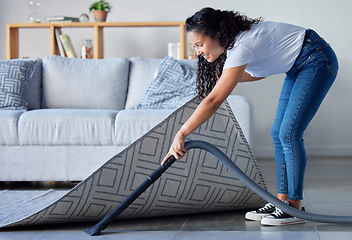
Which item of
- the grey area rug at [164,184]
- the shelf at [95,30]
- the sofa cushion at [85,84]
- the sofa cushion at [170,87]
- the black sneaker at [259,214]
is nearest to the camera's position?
the grey area rug at [164,184]

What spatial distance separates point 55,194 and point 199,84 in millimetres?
1057

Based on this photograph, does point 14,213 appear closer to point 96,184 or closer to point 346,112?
point 96,184

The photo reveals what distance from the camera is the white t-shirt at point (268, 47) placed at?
1762 millimetres

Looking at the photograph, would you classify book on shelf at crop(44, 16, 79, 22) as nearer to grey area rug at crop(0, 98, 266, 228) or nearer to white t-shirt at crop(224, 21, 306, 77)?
grey area rug at crop(0, 98, 266, 228)

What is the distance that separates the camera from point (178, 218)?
6.97 ft

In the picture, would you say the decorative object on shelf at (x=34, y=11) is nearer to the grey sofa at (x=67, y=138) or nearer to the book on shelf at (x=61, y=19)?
the book on shelf at (x=61, y=19)

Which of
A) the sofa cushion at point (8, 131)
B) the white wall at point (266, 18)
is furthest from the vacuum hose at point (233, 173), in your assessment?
the white wall at point (266, 18)

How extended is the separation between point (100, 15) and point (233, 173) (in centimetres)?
275

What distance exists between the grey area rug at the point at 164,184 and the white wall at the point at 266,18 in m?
2.26

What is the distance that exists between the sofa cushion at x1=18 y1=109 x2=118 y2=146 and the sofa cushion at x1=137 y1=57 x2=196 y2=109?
447 millimetres

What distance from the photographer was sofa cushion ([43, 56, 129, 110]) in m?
3.51

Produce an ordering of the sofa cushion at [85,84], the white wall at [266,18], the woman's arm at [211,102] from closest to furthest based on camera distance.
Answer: the woman's arm at [211,102] → the sofa cushion at [85,84] → the white wall at [266,18]

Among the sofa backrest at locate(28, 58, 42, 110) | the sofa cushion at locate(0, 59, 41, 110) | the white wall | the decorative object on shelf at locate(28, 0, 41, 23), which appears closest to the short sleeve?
the sofa cushion at locate(0, 59, 41, 110)

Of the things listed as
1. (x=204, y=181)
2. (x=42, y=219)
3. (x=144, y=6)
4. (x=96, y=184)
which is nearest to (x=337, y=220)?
(x=204, y=181)
